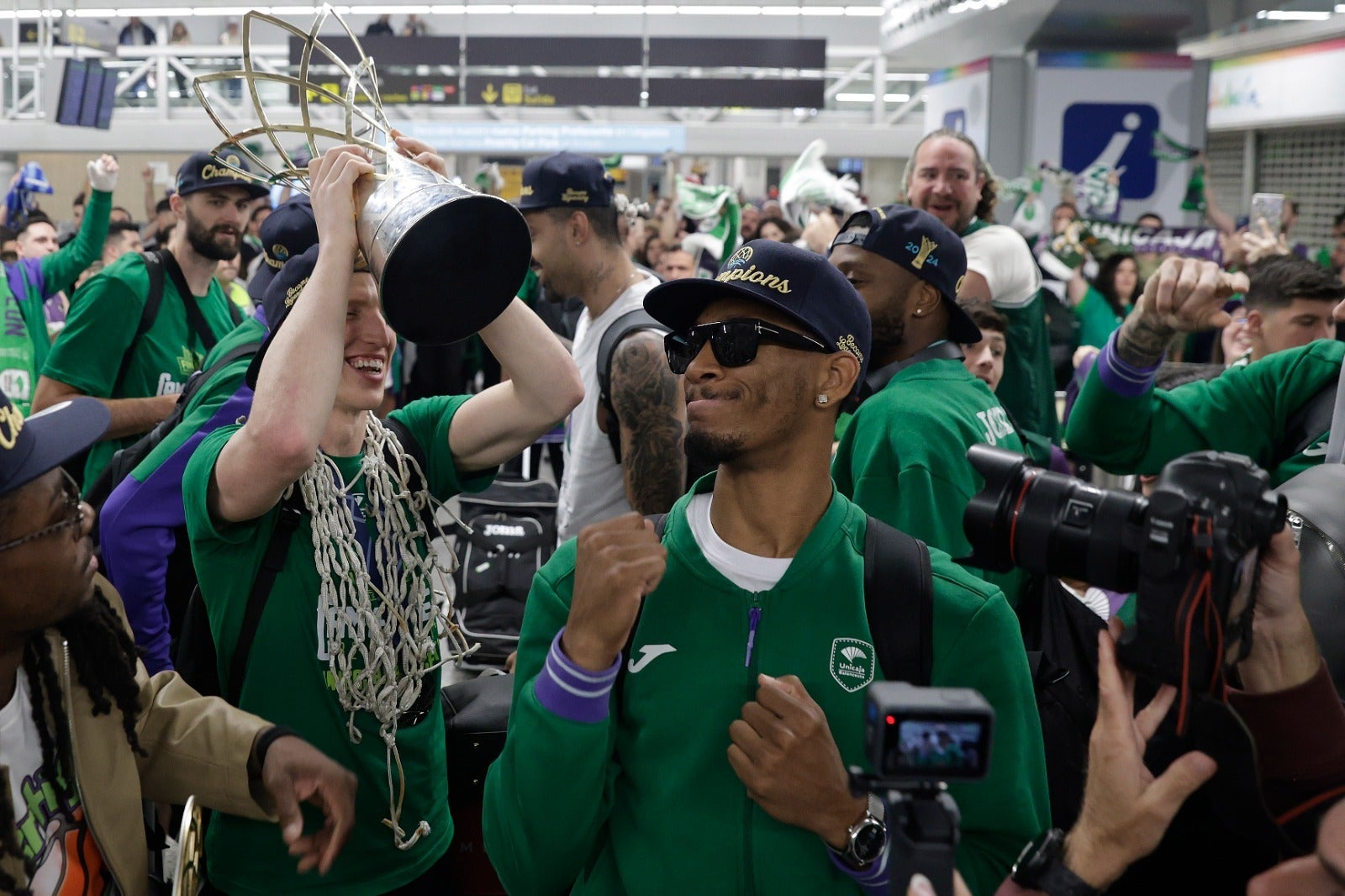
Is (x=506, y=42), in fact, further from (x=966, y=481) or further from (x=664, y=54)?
(x=966, y=481)

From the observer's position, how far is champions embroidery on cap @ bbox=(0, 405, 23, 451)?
67.1 inches

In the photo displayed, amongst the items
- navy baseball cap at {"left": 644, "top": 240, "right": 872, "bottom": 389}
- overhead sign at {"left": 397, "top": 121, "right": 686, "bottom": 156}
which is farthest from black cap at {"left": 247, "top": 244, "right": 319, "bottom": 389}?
overhead sign at {"left": 397, "top": 121, "right": 686, "bottom": 156}

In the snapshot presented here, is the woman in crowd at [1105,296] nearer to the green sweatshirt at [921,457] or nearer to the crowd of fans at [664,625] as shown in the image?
the crowd of fans at [664,625]

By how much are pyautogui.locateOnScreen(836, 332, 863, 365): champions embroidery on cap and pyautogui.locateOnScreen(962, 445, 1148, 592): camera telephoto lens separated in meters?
0.41

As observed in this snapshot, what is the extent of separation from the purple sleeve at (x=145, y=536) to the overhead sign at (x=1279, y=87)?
10743mm

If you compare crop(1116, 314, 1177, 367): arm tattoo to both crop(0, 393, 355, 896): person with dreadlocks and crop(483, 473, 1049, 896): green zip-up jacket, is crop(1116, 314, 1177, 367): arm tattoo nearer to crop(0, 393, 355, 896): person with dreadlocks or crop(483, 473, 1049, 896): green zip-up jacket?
crop(483, 473, 1049, 896): green zip-up jacket

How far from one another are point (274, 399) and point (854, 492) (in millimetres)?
1177

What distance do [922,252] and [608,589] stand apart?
1.63 metres

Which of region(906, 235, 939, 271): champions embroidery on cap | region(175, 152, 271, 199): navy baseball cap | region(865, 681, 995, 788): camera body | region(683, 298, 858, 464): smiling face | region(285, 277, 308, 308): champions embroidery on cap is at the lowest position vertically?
region(865, 681, 995, 788): camera body

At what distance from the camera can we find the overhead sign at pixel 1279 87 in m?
11.9

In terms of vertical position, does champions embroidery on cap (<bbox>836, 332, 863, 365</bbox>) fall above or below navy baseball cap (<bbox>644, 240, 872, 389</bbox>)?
below

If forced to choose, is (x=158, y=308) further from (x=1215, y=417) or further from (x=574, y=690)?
(x=1215, y=417)

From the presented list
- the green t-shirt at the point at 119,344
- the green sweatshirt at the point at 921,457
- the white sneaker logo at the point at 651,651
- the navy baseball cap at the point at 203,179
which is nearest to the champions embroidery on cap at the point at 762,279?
the white sneaker logo at the point at 651,651

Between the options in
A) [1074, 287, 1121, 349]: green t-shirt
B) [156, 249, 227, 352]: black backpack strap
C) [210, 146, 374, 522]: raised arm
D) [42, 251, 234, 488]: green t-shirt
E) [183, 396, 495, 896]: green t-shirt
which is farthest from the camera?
[1074, 287, 1121, 349]: green t-shirt
